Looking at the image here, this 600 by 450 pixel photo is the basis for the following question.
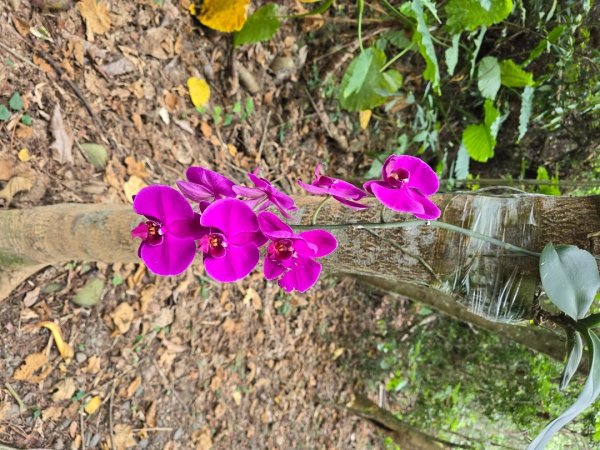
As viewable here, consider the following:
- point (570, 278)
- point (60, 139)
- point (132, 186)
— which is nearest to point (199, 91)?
point (132, 186)

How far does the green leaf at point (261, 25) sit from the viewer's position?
7.20 feet

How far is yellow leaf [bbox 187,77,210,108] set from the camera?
2289 mm

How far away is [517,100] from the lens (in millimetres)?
3104

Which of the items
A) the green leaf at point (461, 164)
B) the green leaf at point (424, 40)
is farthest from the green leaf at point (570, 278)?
the green leaf at point (461, 164)

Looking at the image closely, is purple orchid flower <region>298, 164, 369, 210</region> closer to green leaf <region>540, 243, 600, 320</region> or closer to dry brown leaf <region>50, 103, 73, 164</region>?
green leaf <region>540, 243, 600, 320</region>

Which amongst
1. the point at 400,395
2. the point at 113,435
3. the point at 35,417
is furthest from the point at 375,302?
the point at 35,417

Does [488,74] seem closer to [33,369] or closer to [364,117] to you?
[364,117]

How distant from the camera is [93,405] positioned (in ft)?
6.15

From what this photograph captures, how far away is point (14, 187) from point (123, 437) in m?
1.07

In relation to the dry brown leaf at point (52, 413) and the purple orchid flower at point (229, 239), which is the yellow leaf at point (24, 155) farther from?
the purple orchid flower at point (229, 239)

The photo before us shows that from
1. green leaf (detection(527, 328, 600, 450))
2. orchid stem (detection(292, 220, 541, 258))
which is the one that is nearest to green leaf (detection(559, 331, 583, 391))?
green leaf (detection(527, 328, 600, 450))

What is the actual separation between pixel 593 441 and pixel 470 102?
2065 millimetres

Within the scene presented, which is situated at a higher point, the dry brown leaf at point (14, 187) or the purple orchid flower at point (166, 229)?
the purple orchid flower at point (166, 229)

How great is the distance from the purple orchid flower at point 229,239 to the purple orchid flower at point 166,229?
0.03 meters
